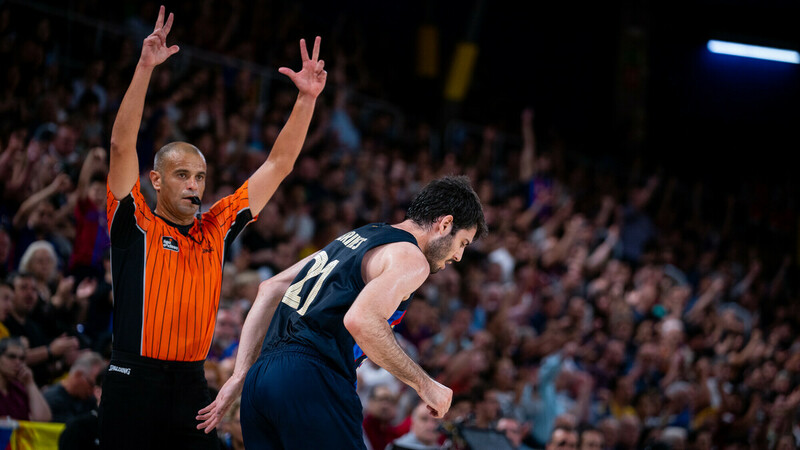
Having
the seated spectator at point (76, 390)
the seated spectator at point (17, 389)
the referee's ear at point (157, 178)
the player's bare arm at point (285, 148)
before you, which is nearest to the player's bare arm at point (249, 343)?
the player's bare arm at point (285, 148)

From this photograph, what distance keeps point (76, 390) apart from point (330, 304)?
3.53 meters

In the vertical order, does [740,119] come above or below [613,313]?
above

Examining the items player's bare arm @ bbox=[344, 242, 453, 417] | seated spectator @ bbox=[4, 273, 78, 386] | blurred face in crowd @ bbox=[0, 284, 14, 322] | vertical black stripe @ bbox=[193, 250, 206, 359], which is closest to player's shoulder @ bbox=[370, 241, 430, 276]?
player's bare arm @ bbox=[344, 242, 453, 417]

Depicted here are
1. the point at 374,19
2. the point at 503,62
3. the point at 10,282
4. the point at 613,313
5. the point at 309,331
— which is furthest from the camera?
the point at 503,62

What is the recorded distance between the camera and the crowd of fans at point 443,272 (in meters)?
7.74

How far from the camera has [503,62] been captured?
19641 mm

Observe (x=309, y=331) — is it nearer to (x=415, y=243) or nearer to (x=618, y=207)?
(x=415, y=243)

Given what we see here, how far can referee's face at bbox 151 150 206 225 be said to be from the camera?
4.64 metres

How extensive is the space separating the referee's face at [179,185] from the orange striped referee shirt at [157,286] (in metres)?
0.07

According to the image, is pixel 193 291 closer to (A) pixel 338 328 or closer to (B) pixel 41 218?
(A) pixel 338 328

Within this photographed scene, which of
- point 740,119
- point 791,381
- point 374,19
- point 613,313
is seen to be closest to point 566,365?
point 613,313

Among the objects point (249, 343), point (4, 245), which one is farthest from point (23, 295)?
point (249, 343)

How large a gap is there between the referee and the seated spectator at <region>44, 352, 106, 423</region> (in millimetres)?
2363

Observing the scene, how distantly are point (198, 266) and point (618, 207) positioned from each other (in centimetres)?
1232
